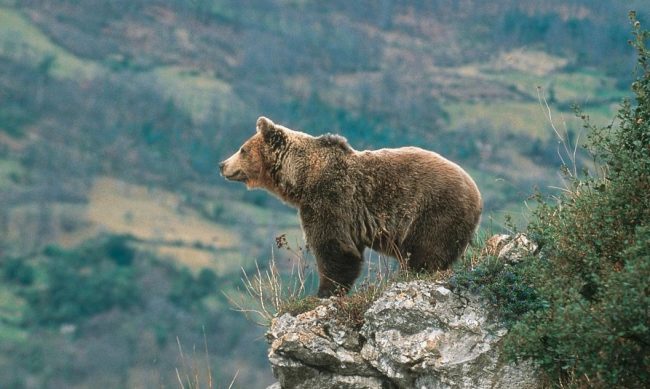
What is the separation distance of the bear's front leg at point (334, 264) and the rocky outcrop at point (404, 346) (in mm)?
921

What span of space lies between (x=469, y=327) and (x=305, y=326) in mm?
1747

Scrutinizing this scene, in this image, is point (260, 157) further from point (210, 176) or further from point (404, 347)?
point (210, 176)

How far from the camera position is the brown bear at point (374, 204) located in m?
11.6

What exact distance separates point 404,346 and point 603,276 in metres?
2.32

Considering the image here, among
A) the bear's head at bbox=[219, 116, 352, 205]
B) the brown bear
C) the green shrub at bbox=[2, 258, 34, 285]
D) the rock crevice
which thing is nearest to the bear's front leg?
the brown bear

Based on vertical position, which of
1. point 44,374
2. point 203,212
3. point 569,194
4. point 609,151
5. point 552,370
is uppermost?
point 609,151

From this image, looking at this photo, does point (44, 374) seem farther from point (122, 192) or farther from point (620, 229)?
point (620, 229)

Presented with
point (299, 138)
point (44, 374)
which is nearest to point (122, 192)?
point (44, 374)

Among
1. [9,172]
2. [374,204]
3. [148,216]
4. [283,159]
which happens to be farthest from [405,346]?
[9,172]

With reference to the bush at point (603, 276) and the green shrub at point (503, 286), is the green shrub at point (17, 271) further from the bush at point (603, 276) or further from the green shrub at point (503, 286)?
the bush at point (603, 276)

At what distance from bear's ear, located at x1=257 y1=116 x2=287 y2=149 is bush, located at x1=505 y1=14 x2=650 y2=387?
12.4 feet

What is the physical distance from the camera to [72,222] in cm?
16288

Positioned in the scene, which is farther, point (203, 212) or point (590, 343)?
point (203, 212)

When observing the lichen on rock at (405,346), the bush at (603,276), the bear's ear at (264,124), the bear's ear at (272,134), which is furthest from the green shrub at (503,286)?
the bear's ear at (264,124)
